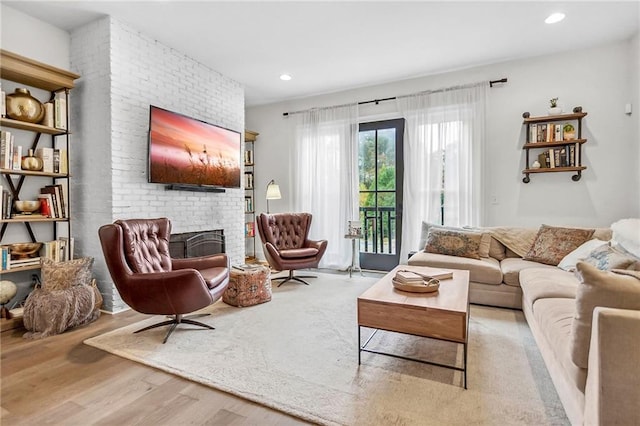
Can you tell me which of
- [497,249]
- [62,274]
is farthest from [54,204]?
[497,249]

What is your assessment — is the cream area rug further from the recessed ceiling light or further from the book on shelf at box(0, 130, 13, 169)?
the recessed ceiling light

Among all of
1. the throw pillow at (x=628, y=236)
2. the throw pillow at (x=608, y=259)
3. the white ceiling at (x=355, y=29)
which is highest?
the white ceiling at (x=355, y=29)

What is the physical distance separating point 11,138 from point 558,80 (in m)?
5.61

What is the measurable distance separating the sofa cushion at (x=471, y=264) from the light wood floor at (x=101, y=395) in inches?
88.3

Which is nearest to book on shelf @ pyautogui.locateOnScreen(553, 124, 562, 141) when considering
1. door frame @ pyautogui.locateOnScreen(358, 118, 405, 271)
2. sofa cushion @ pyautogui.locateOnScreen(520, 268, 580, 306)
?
sofa cushion @ pyautogui.locateOnScreen(520, 268, 580, 306)

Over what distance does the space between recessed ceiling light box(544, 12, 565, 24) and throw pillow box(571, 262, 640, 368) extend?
2907 millimetres

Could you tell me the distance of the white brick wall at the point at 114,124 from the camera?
3102 mm

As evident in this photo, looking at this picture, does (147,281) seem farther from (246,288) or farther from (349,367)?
(349,367)

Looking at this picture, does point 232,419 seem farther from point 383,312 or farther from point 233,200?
point 233,200

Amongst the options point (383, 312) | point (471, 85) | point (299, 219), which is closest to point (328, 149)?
point (299, 219)

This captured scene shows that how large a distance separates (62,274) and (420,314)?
118 inches

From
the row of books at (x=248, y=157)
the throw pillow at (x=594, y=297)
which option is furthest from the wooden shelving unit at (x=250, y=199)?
the throw pillow at (x=594, y=297)

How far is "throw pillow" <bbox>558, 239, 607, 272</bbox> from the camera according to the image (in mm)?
2762

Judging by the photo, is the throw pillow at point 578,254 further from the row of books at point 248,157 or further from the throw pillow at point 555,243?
the row of books at point 248,157
